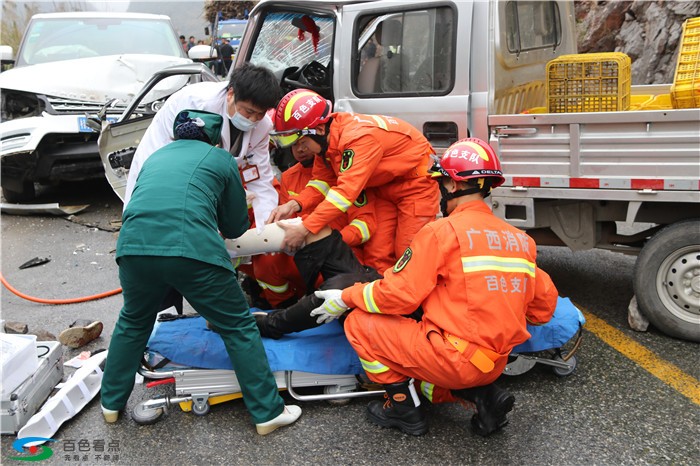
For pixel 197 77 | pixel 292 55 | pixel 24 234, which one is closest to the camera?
pixel 292 55

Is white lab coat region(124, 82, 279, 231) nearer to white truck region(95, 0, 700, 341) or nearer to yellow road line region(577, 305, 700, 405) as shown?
white truck region(95, 0, 700, 341)

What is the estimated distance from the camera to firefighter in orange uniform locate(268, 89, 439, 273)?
3525 mm

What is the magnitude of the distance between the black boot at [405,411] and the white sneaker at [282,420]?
433 mm

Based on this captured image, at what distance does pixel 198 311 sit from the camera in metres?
2.91

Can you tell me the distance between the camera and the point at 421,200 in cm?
389

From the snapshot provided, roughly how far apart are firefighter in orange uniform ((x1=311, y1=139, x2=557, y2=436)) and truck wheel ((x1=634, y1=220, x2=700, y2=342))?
1.09 metres

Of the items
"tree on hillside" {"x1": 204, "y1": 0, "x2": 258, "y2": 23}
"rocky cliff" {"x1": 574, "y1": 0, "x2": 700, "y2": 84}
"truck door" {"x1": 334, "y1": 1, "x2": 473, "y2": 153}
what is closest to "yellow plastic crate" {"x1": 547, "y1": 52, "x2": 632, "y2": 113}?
"truck door" {"x1": 334, "y1": 1, "x2": 473, "y2": 153}

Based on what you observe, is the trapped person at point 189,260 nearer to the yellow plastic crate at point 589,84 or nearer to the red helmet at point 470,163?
the red helmet at point 470,163

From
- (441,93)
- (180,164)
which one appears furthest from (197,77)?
(180,164)

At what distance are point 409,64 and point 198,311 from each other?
91.8 inches

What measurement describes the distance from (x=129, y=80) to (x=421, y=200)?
175 inches

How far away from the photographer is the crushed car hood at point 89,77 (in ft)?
21.8

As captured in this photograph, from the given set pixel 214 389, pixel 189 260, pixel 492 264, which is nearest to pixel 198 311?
pixel 189 260

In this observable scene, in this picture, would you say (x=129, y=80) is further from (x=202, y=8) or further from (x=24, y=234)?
(x=202, y=8)
